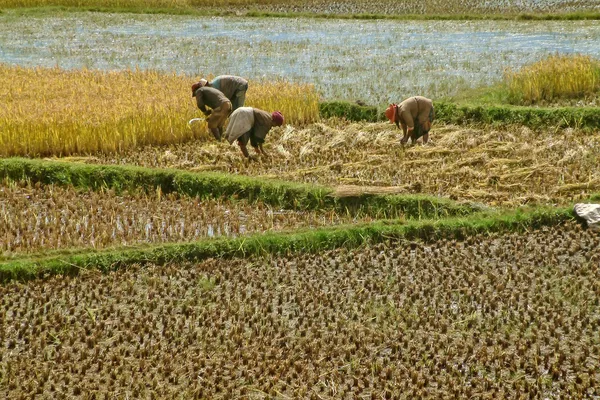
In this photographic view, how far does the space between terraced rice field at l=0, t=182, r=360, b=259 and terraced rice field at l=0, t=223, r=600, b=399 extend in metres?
0.66

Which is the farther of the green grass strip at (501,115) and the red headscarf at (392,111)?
the green grass strip at (501,115)

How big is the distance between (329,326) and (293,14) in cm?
1525

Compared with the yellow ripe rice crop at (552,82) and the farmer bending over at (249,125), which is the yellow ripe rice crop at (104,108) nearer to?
the farmer bending over at (249,125)

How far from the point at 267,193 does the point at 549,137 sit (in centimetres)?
341

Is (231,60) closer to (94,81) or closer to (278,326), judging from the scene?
(94,81)

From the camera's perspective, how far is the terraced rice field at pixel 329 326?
214 inches

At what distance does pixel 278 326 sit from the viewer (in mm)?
6172

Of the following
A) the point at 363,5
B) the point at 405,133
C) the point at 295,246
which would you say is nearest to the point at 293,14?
the point at 363,5

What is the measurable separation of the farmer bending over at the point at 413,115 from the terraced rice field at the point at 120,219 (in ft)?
6.74

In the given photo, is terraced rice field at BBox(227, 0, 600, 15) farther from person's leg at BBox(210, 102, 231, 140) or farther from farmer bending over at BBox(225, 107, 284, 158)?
farmer bending over at BBox(225, 107, 284, 158)

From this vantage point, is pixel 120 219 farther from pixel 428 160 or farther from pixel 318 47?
pixel 318 47

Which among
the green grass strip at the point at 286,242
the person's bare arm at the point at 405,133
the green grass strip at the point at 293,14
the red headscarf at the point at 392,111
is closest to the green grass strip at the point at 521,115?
the person's bare arm at the point at 405,133

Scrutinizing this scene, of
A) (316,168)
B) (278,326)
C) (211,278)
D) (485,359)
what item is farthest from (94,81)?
(485,359)

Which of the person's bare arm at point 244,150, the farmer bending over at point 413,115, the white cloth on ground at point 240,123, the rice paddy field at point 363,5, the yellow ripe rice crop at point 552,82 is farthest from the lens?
the rice paddy field at point 363,5
